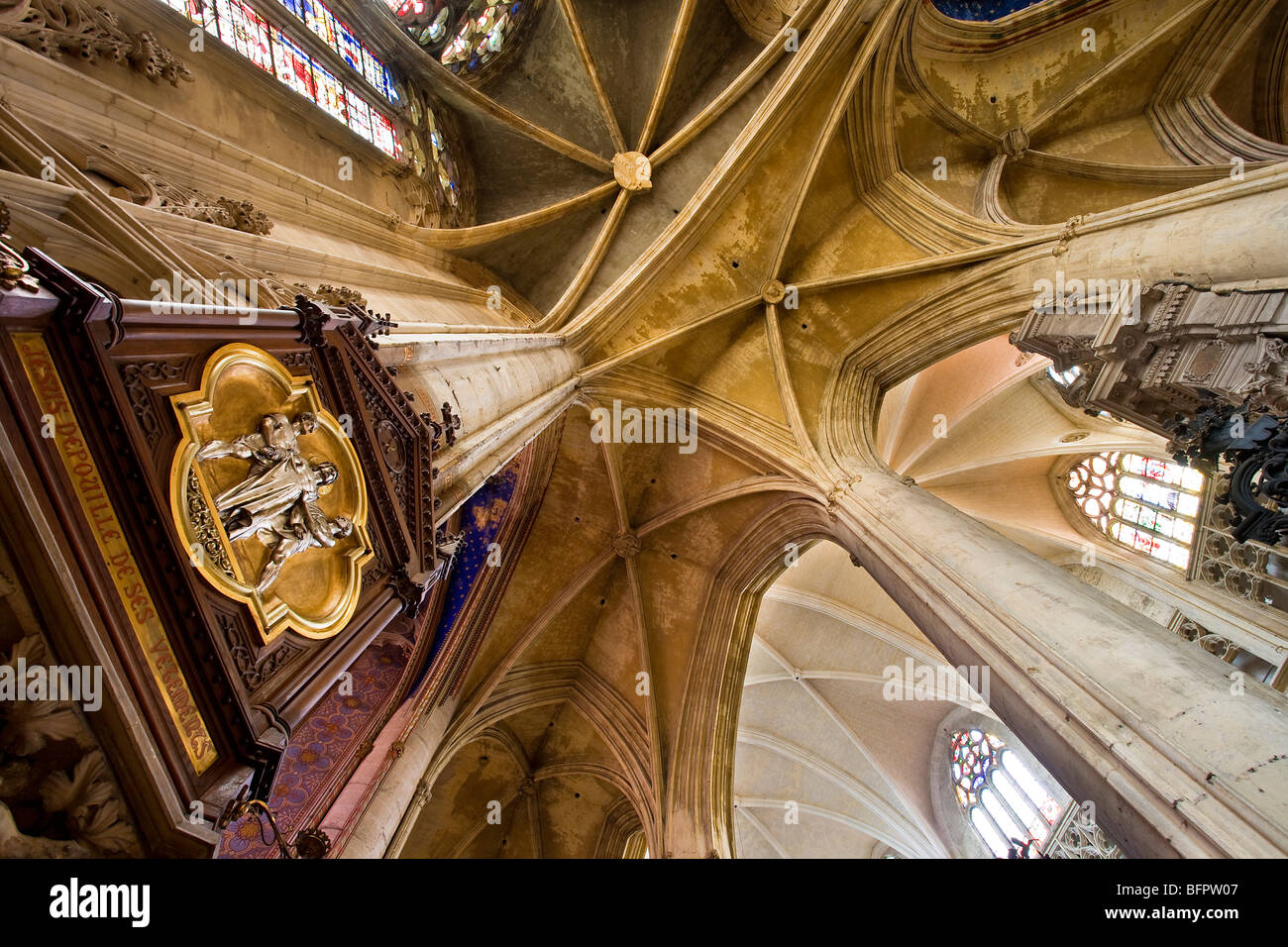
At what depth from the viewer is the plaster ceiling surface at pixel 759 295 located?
8.88 metres

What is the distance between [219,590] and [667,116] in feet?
39.4

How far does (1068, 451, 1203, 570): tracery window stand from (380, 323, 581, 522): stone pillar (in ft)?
35.7

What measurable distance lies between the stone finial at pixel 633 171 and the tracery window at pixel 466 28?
11.4ft

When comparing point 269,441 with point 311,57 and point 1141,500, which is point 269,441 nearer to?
point 311,57

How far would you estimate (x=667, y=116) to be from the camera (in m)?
11.8

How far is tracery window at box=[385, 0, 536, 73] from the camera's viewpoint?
10.8 meters

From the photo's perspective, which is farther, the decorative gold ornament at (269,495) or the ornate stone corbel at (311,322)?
the ornate stone corbel at (311,322)

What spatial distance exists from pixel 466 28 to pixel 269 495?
478 inches

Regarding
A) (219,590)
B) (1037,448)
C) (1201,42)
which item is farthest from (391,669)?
(1201,42)

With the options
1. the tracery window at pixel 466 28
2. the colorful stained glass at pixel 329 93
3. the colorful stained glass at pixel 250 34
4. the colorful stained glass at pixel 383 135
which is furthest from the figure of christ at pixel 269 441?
the tracery window at pixel 466 28

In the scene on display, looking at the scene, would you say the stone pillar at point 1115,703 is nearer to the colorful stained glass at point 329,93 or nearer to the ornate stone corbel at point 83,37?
the ornate stone corbel at point 83,37
